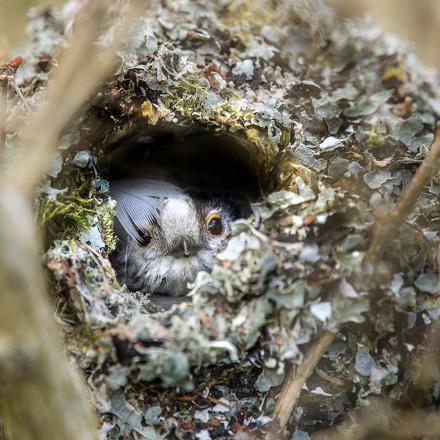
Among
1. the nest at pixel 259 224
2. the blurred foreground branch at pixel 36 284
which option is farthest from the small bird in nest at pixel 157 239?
the blurred foreground branch at pixel 36 284

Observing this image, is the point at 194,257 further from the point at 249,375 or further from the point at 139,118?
the point at 249,375

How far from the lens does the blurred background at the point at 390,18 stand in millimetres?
3178

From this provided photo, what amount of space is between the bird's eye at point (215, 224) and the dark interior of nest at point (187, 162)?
5.5 inches

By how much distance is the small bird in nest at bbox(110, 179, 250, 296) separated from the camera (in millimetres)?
3244

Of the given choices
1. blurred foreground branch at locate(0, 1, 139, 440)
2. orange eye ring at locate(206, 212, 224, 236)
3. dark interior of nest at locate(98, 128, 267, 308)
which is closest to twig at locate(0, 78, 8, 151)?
dark interior of nest at locate(98, 128, 267, 308)

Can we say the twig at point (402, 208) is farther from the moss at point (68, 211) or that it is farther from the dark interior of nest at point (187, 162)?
the moss at point (68, 211)

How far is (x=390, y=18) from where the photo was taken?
345cm

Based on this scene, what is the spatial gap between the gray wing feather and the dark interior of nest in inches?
1.8

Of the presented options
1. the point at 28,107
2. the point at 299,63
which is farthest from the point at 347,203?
the point at 28,107

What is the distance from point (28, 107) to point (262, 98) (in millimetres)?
994

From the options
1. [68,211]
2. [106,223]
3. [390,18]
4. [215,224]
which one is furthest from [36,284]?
[390,18]

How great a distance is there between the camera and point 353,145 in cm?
260

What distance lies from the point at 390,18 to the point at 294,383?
2175 millimetres

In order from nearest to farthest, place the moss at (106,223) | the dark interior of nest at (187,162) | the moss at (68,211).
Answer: the moss at (68,211)
the moss at (106,223)
the dark interior of nest at (187,162)
